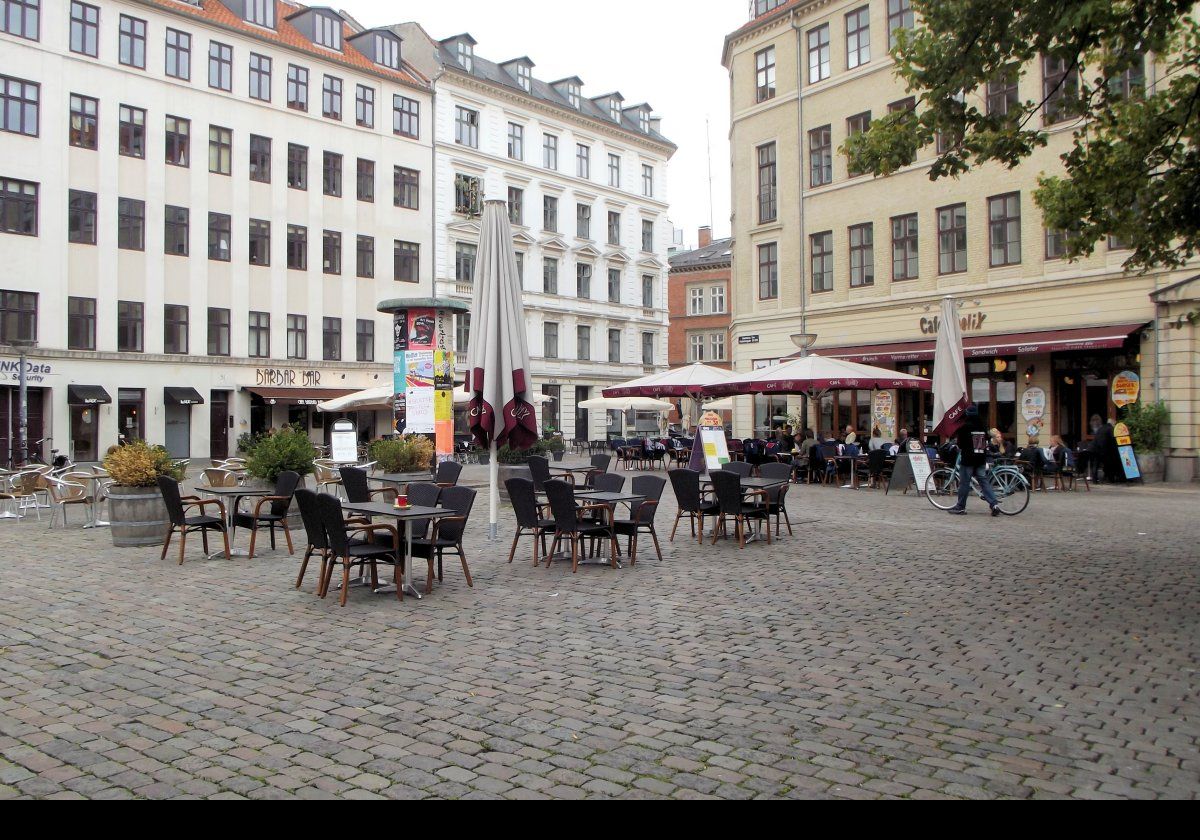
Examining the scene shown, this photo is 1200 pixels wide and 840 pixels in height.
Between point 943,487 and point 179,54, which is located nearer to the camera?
point 943,487

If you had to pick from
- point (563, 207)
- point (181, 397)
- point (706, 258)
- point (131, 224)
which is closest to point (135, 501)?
point (181, 397)

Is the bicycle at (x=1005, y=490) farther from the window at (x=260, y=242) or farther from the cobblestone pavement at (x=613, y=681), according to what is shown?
the window at (x=260, y=242)

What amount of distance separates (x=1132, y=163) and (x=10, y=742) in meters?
10.1

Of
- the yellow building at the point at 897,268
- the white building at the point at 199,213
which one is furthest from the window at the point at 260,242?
the yellow building at the point at 897,268

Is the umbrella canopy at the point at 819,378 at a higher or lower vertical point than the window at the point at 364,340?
lower

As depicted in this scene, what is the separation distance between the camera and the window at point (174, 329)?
36.2 meters

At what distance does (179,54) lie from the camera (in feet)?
120

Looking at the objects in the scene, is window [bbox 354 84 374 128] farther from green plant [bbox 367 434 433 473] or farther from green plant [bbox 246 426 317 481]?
green plant [bbox 246 426 317 481]

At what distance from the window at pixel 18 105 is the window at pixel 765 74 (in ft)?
80.8

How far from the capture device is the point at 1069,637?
684 centimetres

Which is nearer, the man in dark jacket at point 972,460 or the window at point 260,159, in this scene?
the man in dark jacket at point 972,460

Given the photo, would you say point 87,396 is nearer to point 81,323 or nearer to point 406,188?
point 81,323

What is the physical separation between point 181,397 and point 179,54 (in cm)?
1310

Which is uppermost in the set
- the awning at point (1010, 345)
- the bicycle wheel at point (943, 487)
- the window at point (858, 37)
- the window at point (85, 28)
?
the window at point (85, 28)
